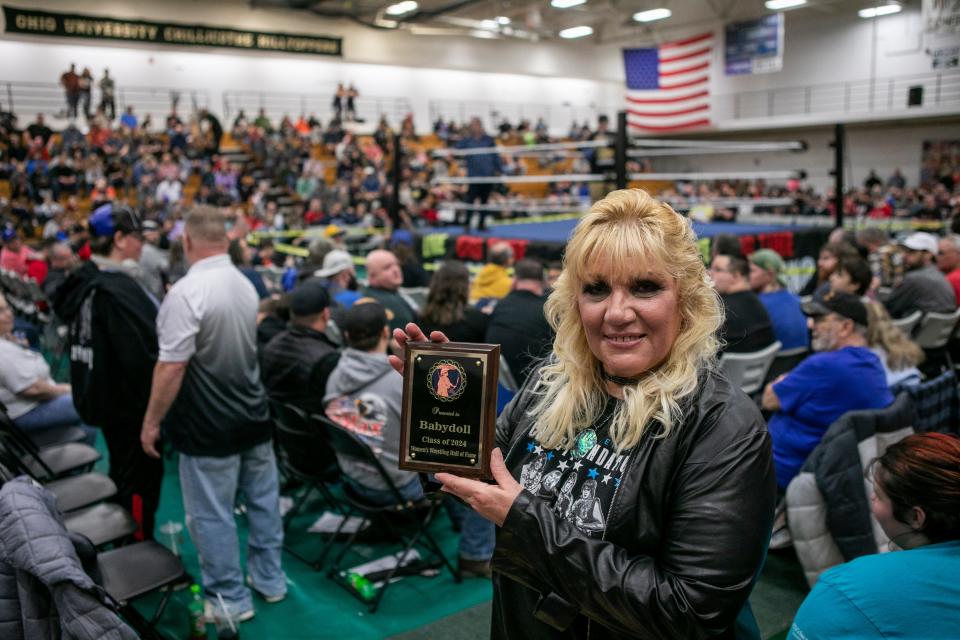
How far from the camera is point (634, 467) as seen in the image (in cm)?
117

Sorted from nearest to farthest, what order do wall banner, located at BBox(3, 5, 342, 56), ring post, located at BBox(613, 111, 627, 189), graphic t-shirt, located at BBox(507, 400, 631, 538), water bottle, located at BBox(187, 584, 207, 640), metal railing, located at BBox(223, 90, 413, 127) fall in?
graphic t-shirt, located at BBox(507, 400, 631, 538)
water bottle, located at BBox(187, 584, 207, 640)
ring post, located at BBox(613, 111, 627, 189)
wall banner, located at BBox(3, 5, 342, 56)
metal railing, located at BBox(223, 90, 413, 127)

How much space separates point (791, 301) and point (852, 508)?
1.72 meters

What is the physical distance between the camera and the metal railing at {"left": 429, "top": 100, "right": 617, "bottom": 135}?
24.3 meters

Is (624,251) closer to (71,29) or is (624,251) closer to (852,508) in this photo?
(852,508)

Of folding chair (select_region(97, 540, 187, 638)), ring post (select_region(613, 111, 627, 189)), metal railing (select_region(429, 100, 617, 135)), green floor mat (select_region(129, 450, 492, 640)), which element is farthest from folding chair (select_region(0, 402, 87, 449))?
metal railing (select_region(429, 100, 617, 135))

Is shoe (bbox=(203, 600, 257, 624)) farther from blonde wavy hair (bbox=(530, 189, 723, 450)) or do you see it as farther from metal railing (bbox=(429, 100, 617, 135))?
metal railing (bbox=(429, 100, 617, 135))

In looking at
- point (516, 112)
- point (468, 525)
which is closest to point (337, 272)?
point (468, 525)

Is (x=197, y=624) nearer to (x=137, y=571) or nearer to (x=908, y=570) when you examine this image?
(x=137, y=571)

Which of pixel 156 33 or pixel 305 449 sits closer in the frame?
→ pixel 305 449

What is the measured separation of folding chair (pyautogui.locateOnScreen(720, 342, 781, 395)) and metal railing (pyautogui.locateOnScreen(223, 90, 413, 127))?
59.6 ft

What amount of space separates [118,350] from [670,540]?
8.56 feet

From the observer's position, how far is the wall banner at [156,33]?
58.2 ft

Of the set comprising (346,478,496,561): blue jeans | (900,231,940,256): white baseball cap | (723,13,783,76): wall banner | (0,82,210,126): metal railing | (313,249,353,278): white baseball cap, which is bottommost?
(346,478,496,561): blue jeans

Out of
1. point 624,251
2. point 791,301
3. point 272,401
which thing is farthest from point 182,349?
point 791,301
